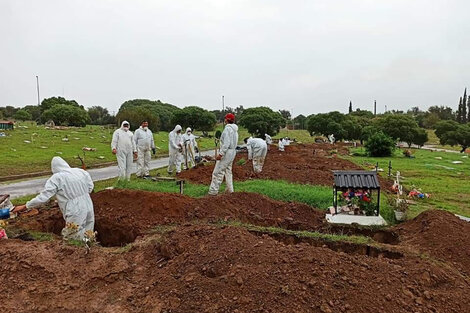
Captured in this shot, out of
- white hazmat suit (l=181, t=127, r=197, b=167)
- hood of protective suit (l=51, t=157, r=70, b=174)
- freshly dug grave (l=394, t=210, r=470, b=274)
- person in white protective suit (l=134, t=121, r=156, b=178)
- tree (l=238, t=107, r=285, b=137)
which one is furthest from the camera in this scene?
tree (l=238, t=107, r=285, b=137)

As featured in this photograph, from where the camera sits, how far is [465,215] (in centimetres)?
892

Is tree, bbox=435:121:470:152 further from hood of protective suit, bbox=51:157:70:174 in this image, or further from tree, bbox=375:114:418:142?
hood of protective suit, bbox=51:157:70:174

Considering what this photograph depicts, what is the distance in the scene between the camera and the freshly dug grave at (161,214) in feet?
22.9

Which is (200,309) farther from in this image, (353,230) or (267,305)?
(353,230)

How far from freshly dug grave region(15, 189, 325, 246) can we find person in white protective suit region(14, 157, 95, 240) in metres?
1.00

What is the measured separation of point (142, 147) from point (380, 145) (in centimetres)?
1877

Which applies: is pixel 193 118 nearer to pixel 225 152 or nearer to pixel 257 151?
pixel 257 151

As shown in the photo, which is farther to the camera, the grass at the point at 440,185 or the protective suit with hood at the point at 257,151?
the protective suit with hood at the point at 257,151

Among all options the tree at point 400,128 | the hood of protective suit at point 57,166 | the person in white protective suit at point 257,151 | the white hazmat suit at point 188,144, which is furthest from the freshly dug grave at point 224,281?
the tree at point 400,128

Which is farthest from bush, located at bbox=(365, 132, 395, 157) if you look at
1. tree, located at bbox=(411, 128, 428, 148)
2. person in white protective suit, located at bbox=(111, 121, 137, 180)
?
person in white protective suit, located at bbox=(111, 121, 137, 180)

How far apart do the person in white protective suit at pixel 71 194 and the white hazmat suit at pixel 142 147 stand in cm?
639

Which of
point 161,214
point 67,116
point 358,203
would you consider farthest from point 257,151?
point 67,116

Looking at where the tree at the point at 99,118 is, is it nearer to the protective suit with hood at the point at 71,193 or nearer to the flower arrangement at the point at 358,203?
the protective suit with hood at the point at 71,193

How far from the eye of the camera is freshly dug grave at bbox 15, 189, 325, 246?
6.99 meters
